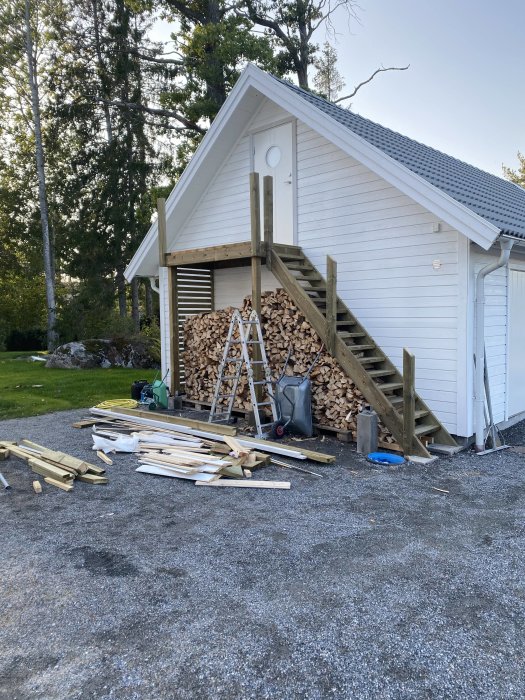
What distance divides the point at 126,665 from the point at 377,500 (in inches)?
105

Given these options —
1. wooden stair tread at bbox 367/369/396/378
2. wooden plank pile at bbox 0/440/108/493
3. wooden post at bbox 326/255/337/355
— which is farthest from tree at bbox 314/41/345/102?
wooden plank pile at bbox 0/440/108/493

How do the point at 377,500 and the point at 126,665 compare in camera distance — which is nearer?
the point at 126,665

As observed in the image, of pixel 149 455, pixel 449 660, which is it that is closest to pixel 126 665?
pixel 449 660

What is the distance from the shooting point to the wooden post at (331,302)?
6496 millimetres

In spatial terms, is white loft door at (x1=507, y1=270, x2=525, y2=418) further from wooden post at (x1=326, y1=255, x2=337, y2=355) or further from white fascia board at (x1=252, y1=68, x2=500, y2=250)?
wooden post at (x1=326, y1=255, x2=337, y2=355)

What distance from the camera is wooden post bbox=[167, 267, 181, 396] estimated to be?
29.5 ft

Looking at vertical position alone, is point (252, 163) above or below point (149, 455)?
above

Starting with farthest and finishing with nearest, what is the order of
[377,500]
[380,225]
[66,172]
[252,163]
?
1. [66,172]
2. [252,163]
3. [380,225]
4. [377,500]

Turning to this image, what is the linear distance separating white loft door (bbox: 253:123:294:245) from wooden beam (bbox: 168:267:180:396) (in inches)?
76.5

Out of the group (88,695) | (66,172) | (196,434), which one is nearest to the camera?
(88,695)

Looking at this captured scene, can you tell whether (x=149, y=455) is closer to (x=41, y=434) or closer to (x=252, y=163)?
(x=41, y=434)

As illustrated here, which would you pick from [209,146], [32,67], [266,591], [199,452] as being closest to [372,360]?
[199,452]

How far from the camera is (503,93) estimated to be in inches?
710

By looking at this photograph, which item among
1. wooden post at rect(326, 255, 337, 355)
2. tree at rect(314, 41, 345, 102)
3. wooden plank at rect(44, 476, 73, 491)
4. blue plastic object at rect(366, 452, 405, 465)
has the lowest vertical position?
wooden plank at rect(44, 476, 73, 491)
